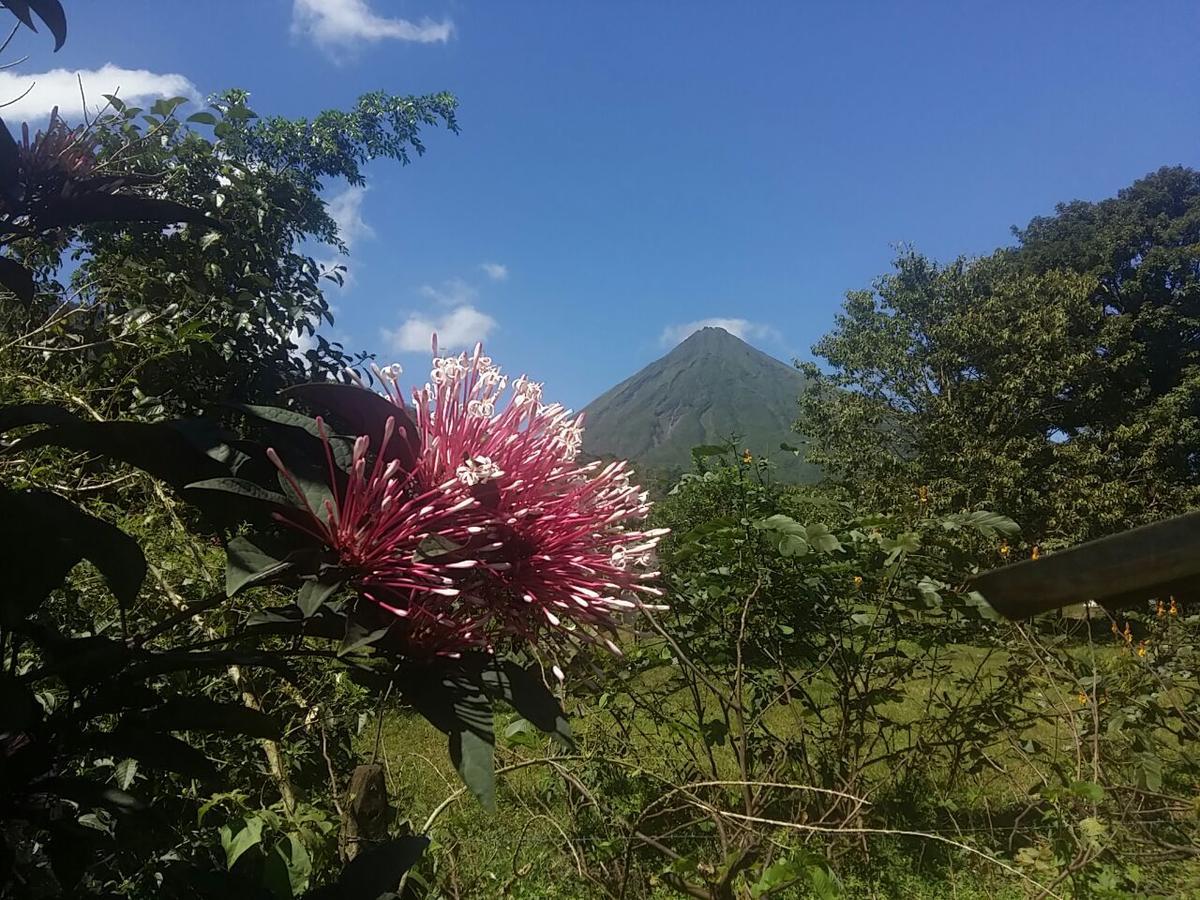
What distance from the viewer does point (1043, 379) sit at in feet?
54.9

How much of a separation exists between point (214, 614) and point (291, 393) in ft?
3.92

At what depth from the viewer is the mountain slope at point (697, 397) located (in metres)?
120

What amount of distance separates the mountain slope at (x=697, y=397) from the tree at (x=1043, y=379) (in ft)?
281

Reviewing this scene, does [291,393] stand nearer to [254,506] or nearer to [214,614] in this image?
[254,506]

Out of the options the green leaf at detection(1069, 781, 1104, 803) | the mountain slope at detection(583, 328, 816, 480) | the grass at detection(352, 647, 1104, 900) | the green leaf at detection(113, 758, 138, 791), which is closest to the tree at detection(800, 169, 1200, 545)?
the grass at detection(352, 647, 1104, 900)

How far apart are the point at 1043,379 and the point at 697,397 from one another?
113466mm

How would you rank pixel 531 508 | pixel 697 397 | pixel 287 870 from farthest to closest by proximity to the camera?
1. pixel 697 397
2. pixel 287 870
3. pixel 531 508

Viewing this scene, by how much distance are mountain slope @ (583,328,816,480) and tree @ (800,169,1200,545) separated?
85572 millimetres

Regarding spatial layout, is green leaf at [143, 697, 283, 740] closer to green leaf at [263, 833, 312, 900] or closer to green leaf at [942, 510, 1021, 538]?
green leaf at [263, 833, 312, 900]

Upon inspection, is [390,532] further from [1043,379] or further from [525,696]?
[1043,379]

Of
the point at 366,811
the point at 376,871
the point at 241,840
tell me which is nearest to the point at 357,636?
the point at 376,871

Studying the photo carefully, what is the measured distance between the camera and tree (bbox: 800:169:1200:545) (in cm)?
1502

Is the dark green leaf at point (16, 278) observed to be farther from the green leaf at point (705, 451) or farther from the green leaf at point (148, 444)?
the green leaf at point (705, 451)

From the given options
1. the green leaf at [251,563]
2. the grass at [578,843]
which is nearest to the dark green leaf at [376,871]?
the green leaf at [251,563]
